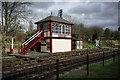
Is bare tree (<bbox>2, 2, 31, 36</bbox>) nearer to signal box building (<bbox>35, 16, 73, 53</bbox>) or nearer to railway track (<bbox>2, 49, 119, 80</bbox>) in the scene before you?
signal box building (<bbox>35, 16, 73, 53</bbox>)

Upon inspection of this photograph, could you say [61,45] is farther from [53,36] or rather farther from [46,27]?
[46,27]

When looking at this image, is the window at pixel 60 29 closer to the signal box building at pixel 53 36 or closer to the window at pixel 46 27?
the signal box building at pixel 53 36

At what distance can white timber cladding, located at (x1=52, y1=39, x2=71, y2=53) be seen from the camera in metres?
21.3

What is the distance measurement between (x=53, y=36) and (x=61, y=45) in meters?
2.65

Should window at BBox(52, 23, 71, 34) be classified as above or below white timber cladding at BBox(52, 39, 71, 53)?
above

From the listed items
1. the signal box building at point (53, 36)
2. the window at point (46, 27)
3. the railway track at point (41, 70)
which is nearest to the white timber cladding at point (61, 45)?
the signal box building at point (53, 36)

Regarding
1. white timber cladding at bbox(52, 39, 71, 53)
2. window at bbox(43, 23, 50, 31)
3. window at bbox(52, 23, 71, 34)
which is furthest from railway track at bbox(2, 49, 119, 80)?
window at bbox(43, 23, 50, 31)

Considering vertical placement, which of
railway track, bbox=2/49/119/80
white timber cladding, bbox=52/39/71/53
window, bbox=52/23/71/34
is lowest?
railway track, bbox=2/49/119/80

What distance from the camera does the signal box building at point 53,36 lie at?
21.0 meters

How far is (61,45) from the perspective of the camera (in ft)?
74.6

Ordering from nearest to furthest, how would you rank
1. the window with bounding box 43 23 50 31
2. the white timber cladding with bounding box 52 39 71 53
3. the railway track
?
the railway track, the white timber cladding with bounding box 52 39 71 53, the window with bounding box 43 23 50 31

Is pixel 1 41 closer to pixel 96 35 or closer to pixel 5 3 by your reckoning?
pixel 5 3

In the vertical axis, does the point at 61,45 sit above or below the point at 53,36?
below

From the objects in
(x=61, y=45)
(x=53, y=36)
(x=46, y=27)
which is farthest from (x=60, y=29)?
(x=61, y=45)
